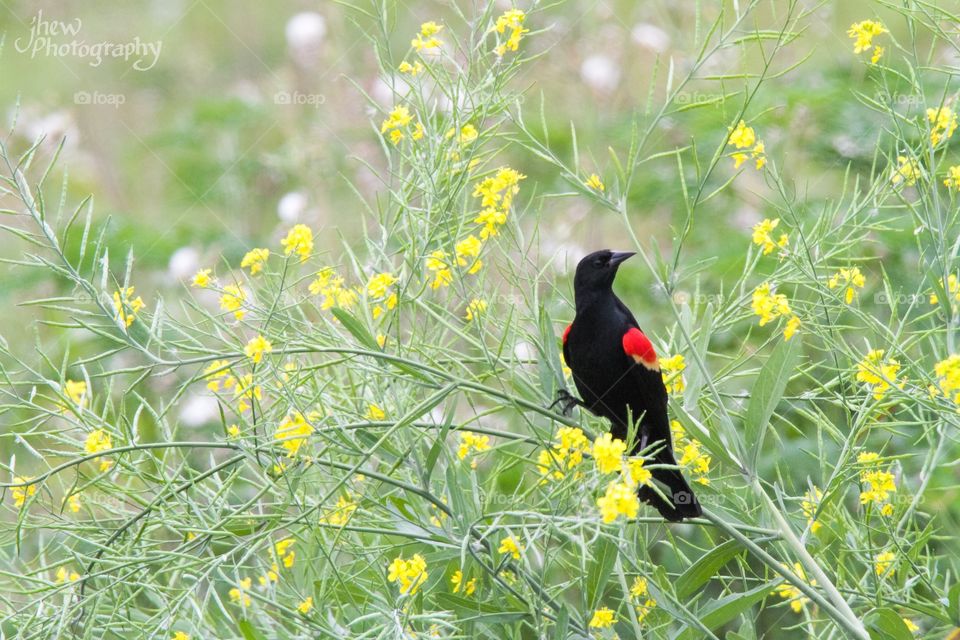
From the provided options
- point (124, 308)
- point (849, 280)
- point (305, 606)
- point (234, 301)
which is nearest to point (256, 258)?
point (234, 301)

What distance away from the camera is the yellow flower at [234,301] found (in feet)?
5.68

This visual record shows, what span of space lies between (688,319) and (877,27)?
0.63 meters

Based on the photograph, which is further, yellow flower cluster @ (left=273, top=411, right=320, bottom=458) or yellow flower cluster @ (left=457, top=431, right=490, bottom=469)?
yellow flower cluster @ (left=457, top=431, right=490, bottom=469)

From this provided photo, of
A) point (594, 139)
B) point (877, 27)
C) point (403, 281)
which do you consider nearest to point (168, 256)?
point (594, 139)

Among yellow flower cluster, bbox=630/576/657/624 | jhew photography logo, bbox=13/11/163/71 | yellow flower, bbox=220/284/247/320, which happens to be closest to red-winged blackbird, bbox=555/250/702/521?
yellow flower cluster, bbox=630/576/657/624

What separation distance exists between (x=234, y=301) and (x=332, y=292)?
0.18 metres

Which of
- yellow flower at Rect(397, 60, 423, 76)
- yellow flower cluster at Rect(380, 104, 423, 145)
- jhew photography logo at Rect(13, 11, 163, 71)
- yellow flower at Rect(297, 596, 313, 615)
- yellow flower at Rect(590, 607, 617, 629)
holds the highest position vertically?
yellow flower at Rect(397, 60, 423, 76)

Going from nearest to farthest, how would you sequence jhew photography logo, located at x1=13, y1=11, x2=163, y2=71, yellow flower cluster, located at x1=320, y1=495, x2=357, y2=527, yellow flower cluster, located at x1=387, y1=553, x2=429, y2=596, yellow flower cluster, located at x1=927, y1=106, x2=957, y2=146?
1. yellow flower cluster, located at x1=387, y1=553, x2=429, y2=596
2. yellow flower cluster, located at x1=320, y1=495, x2=357, y2=527
3. yellow flower cluster, located at x1=927, y1=106, x2=957, y2=146
4. jhew photography logo, located at x1=13, y1=11, x2=163, y2=71

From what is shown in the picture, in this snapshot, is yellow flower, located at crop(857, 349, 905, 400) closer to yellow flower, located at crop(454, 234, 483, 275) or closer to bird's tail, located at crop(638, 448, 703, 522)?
bird's tail, located at crop(638, 448, 703, 522)

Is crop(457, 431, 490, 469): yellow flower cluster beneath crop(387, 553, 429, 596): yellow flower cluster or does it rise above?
beneath

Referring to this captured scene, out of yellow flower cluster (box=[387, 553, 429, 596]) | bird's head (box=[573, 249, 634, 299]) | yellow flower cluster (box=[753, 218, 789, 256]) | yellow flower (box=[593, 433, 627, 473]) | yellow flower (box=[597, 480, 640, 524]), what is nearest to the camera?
yellow flower (box=[597, 480, 640, 524])

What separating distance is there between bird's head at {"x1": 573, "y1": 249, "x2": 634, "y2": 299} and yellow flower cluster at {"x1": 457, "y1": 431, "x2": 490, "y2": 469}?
52 centimetres

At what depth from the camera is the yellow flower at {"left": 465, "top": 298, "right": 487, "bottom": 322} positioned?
5.69ft

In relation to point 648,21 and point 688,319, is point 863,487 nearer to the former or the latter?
point 688,319
